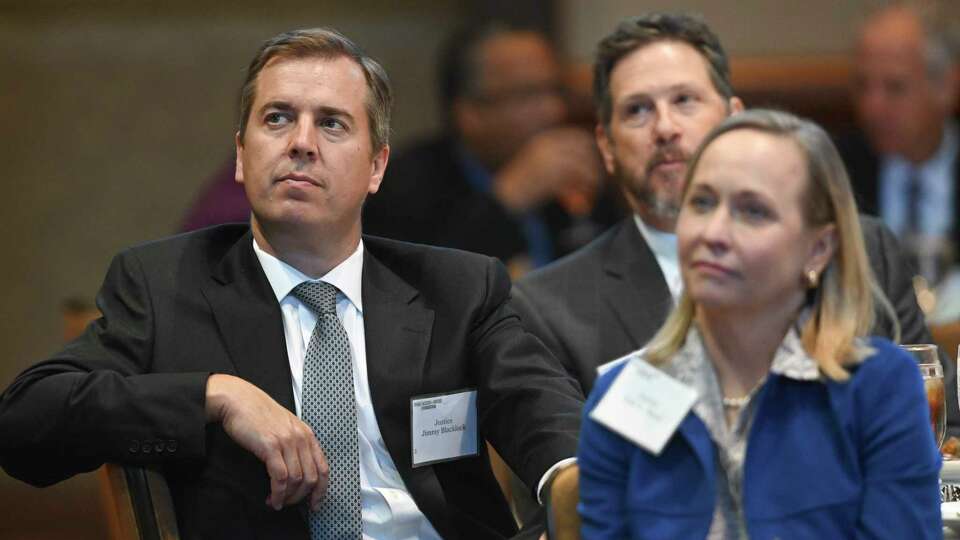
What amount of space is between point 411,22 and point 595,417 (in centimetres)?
544

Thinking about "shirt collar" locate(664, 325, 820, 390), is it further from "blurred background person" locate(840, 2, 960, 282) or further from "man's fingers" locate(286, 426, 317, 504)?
"blurred background person" locate(840, 2, 960, 282)

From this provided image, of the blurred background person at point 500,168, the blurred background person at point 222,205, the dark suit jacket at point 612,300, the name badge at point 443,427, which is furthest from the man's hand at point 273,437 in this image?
the blurred background person at point 222,205

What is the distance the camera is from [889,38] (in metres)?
5.90

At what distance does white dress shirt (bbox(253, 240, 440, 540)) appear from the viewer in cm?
269

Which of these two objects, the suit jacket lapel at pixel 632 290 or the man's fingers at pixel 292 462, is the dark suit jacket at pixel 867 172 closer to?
the suit jacket lapel at pixel 632 290

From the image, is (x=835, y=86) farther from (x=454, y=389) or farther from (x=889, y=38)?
(x=454, y=389)

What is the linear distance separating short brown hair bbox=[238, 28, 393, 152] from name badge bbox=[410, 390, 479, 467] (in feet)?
1.75

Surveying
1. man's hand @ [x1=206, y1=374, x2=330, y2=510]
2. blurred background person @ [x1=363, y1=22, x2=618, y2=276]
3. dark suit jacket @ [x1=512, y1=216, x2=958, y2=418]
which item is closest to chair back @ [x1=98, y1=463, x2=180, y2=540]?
man's hand @ [x1=206, y1=374, x2=330, y2=510]

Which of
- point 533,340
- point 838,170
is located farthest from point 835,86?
point 838,170

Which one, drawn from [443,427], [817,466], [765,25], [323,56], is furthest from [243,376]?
[765,25]

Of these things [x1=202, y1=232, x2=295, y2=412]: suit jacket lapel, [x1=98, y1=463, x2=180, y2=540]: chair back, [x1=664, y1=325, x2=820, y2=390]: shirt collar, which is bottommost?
[x1=98, y1=463, x2=180, y2=540]: chair back

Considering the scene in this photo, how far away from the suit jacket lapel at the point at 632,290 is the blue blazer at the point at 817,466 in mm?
1162

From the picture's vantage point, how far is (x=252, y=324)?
107 inches

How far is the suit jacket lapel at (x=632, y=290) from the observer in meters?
3.29
